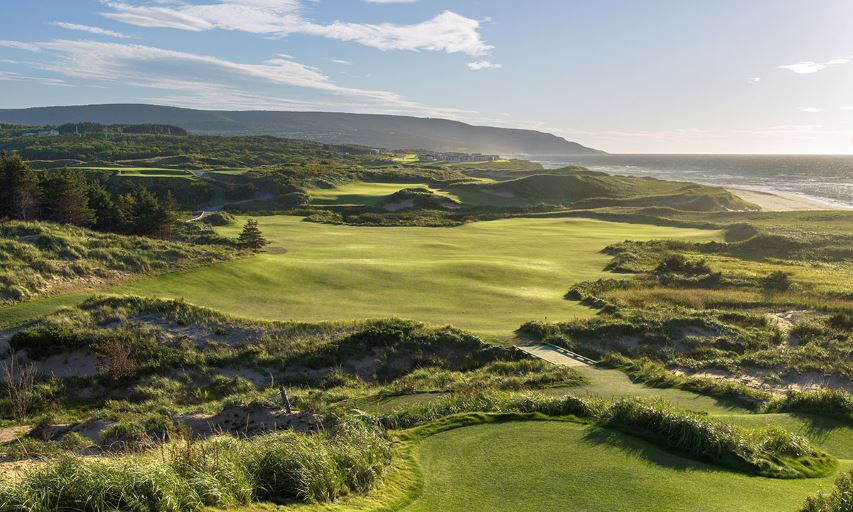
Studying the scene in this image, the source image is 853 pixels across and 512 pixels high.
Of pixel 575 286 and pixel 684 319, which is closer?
pixel 684 319

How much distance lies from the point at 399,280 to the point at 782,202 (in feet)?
378

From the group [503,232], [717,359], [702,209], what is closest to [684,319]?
[717,359]

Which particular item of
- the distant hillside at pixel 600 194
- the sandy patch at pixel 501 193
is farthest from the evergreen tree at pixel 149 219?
the distant hillside at pixel 600 194

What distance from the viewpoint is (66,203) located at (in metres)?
45.6

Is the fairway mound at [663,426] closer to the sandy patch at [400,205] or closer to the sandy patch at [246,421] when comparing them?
the sandy patch at [246,421]

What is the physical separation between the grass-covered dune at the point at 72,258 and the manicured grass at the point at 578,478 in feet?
79.8

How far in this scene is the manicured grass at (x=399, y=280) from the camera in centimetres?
2738

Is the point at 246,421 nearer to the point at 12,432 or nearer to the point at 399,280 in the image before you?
the point at 12,432

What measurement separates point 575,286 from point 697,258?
16.7 m

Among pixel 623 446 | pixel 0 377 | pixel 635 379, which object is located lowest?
Answer: pixel 0 377

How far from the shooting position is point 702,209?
305 ft

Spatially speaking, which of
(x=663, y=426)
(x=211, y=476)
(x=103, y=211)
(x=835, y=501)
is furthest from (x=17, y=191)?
(x=835, y=501)

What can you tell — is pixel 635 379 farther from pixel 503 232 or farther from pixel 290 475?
pixel 503 232

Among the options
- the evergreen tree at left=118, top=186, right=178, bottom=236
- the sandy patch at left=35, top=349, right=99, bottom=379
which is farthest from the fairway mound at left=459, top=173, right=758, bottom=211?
the sandy patch at left=35, top=349, right=99, bottom=379
